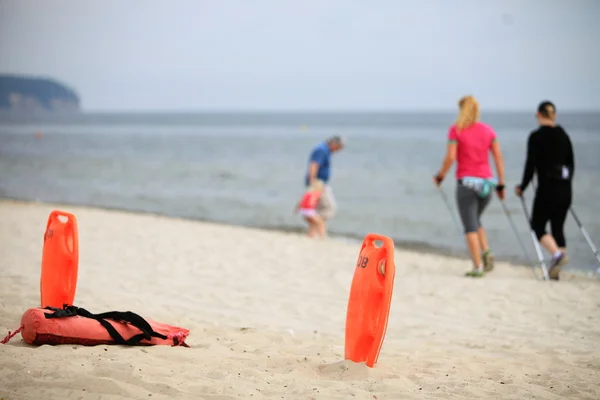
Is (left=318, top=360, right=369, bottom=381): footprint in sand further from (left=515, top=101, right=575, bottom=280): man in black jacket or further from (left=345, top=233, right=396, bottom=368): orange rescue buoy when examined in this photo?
(left=515, top=101, right=575, bottom=280): man in black jacket

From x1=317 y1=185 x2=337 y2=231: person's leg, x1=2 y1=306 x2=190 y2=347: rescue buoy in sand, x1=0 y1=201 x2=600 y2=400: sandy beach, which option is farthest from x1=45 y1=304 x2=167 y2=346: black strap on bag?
x1=317 y1=185 x2=337 y2=231: person's leg

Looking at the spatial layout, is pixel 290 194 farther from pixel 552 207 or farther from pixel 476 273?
pixel 552 207

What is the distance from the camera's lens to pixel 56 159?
33531 mm

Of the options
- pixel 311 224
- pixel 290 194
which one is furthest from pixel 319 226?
pixel 290 194

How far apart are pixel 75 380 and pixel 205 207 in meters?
15.2

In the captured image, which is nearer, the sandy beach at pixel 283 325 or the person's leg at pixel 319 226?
the sandy beach at pixel 283 325

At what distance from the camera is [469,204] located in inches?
318

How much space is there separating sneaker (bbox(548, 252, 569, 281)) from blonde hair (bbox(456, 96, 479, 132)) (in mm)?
1815

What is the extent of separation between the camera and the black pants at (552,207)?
797 centimetres

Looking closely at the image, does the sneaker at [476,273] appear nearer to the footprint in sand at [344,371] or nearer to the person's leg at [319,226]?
the person's leg at [319,226]

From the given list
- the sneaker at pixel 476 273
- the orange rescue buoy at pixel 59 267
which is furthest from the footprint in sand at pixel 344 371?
the sneaker at pixel 476 273

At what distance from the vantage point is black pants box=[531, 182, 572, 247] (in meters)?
7.97

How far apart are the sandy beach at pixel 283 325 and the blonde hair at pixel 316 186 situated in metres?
0.89

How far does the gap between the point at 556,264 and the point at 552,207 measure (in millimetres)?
657
